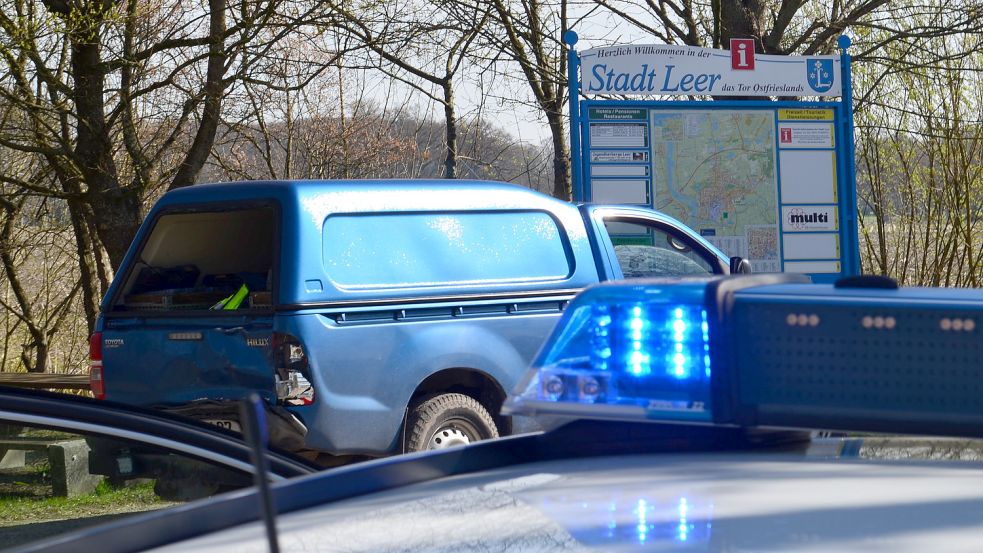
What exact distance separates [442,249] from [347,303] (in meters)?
0.82

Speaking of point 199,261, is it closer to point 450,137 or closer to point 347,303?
point 347,303

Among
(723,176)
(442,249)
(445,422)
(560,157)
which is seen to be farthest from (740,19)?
(445,422)

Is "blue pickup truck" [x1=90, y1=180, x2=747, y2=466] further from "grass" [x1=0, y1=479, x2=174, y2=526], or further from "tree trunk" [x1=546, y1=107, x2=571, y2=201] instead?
"tree trunk" [x1=546, y1=107, x2=571, y2=201]

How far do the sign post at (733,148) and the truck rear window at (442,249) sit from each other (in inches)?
154

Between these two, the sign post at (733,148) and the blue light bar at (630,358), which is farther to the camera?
the sign post at (733,148)

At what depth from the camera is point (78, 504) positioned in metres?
3.04

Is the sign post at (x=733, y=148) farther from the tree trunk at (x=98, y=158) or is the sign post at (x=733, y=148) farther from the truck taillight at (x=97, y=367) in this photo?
the truck taillight at (x=97, y=367)

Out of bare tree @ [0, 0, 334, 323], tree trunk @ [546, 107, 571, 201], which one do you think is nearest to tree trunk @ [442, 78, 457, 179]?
tree trunk @ [546, 107, 571, 201]

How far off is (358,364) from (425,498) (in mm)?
4544

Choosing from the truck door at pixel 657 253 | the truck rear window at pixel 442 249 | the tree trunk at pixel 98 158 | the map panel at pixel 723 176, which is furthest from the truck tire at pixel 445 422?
the tree trunk at pixel 98 158

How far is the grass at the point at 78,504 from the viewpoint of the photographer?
2.73 metres

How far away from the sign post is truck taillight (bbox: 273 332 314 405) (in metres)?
5.54

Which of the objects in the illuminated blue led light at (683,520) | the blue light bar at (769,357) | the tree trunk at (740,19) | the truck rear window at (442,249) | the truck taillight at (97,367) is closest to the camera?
the illuminated blue led light at (683,520)

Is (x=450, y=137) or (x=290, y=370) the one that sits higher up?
(x=450, y=137)
